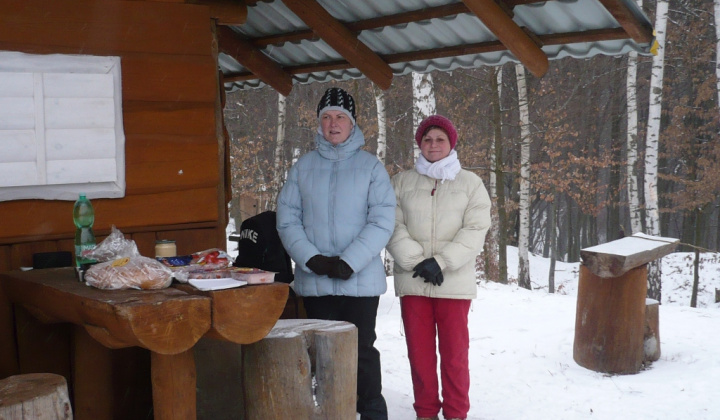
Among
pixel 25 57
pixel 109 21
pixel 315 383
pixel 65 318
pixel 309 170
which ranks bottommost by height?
pixel 315 383

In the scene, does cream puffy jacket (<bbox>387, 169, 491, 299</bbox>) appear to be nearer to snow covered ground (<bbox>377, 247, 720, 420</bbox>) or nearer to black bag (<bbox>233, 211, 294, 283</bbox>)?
black bag (<bbox>233, 211, 294, 283</bbox>)

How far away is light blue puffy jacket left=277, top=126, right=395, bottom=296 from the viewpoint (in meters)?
4.12

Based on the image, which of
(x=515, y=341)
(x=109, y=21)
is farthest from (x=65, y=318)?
(x=515, y=341)

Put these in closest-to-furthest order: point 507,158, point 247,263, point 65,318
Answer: point 65,318, point 247,263, point 507,158

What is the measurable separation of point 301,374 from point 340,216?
1.14m

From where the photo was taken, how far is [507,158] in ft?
65.8

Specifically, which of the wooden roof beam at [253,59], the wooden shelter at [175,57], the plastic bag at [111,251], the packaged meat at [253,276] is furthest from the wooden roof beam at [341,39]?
the packaged meat at [253,276]

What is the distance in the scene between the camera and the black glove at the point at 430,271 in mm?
4227

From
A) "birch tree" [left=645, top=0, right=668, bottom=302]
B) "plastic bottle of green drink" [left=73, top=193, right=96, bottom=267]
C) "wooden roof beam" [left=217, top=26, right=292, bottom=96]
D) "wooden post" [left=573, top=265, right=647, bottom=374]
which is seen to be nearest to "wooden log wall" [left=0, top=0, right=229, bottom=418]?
"plastic bottle of green drink" [left=73, top=193, right=96, bottom=267]

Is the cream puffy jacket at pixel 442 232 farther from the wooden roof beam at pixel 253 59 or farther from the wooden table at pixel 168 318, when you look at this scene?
the wooden roof beam at pixel 253 59

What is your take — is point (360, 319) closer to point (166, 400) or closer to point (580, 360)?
point (166, 400)

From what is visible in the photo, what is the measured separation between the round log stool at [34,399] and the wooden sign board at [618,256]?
4.58m

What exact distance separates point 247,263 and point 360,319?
3.01ft

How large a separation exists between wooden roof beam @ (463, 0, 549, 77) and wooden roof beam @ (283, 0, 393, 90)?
1372mm
